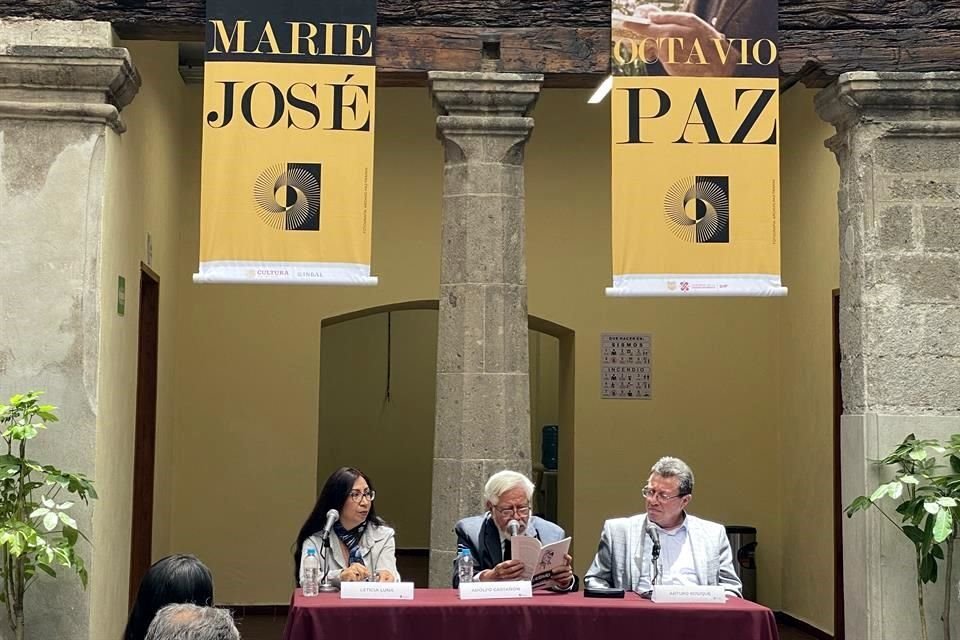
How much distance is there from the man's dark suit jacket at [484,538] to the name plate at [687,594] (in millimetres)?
574

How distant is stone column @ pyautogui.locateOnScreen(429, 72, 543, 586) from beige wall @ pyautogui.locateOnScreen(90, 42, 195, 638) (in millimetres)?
1567

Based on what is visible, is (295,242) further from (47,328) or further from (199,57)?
(199,57)

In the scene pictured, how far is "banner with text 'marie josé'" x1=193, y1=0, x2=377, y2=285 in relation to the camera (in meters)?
6.12

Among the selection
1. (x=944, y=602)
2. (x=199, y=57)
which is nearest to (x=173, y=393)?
(x=199, y=57)

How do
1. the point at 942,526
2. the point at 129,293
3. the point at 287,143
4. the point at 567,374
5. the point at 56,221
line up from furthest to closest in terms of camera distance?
1. the point at 567,374
2. the point at 129,293
3. the point at 287,143
4. the point at 56,221
5. the point at 942,526

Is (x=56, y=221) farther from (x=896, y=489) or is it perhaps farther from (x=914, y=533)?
(x=914, y=533)

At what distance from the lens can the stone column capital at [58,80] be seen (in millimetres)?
6047

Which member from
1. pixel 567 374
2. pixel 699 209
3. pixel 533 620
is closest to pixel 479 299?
pixel 699 209

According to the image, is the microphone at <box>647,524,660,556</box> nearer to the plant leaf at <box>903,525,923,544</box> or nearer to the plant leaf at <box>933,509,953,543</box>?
the plant leaf at <box>933,509,953,543</box>

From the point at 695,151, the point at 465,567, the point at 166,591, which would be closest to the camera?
the point at 166,591

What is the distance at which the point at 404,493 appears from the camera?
14117 mm

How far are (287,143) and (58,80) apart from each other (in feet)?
3.57

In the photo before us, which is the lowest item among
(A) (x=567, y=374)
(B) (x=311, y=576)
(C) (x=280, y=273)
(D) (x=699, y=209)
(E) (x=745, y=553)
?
(E) (x=745, y=553)

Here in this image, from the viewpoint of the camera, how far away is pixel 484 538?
533cm
